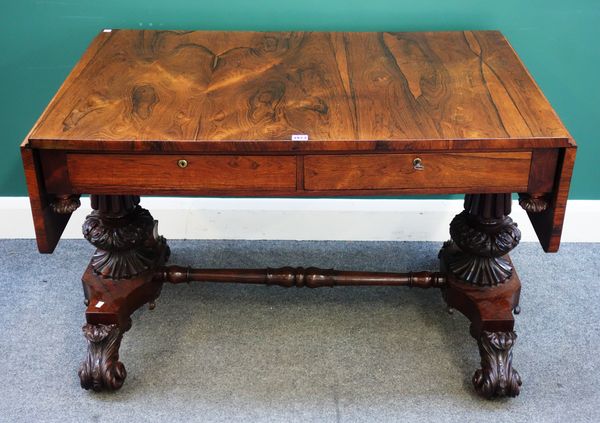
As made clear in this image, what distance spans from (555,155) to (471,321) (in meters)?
0.59

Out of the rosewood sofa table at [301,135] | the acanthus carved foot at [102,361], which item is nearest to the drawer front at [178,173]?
the rosewood sofa table at [301,135]

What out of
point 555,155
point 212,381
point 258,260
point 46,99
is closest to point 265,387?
point 212,381

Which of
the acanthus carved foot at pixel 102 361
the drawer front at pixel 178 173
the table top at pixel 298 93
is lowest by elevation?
the acanthus carved foot at pixel 102 361

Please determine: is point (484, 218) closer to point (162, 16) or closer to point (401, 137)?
point (401, 137)

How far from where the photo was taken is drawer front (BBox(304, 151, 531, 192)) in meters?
1.63

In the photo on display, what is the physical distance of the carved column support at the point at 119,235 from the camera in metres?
2.02

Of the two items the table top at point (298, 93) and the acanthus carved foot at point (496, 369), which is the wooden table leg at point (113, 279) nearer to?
the table top at point (298, 93)

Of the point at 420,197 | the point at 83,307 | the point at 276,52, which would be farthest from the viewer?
the point at 420,197

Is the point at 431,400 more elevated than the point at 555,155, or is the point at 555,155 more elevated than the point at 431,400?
the point at 555,155

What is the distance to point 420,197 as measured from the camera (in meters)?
2.41

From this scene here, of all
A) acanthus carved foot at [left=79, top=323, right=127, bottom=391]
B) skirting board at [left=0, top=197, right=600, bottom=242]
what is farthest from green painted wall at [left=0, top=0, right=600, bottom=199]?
acanthus carved foot at [left=79, top=323, right=127, bottom=391]

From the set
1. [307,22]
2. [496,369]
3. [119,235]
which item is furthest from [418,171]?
[119,235]

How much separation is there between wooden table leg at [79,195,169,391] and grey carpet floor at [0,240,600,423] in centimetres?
7

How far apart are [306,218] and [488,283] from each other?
2.03 feet
